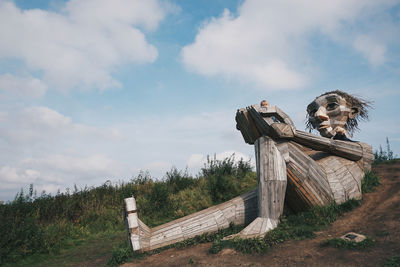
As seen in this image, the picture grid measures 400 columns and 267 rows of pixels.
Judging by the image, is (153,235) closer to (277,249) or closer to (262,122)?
(277,249)

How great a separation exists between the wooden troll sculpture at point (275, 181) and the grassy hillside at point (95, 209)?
3.49 meters

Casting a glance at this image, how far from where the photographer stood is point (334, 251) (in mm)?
3248

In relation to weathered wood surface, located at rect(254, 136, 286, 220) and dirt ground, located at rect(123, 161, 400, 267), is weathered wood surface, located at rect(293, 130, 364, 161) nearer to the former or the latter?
weathered wood surface, located at rect(254, 136, 286, 220)

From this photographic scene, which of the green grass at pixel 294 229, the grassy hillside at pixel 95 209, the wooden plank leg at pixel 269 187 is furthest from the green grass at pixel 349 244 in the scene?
the grassy hillside at pixel 95 209

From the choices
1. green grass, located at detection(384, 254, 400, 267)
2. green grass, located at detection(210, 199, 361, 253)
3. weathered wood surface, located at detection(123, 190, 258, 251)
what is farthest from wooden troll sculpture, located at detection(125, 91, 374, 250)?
green grass, located at detection(384, 254, 400, 267)

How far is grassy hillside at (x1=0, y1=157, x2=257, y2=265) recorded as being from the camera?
6.20 m

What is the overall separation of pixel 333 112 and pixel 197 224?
351 cm

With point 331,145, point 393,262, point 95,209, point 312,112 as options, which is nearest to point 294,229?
point 393,262

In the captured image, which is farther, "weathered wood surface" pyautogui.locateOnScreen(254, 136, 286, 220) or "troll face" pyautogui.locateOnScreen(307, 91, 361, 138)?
"troll face" pyautogui.locateOnScreen(307, 91, 361, 138)

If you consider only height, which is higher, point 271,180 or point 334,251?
point 271,180

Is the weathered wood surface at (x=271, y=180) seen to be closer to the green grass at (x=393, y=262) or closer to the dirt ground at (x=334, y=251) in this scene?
the dirt ground at (x=334, y=251)

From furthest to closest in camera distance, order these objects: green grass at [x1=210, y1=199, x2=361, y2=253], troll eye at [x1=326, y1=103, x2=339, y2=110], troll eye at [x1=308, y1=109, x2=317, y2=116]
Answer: troll eye at [x1=308, y1=109, x2=317, y2=116] < troll eye at [x1=326, y1=103, x2=339, y2=110] < green grass at [x1=210, y1=199, x2=361, y2=253]

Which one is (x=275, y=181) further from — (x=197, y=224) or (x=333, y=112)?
(x=333, y=112)

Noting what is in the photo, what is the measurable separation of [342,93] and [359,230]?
3314mm
